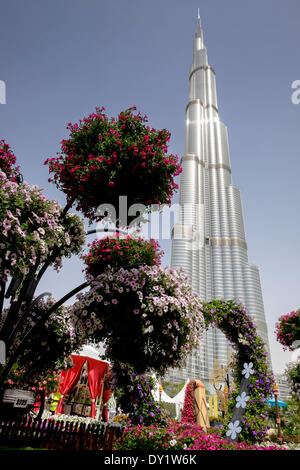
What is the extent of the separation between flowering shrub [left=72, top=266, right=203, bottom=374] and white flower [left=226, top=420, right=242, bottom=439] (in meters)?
2.97

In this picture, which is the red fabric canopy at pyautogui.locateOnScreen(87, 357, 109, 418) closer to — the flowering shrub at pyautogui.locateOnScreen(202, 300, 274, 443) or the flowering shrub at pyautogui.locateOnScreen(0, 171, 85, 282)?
the flowering shrub at pyautogui.locateOnScreen(202, 300, 274, 443)

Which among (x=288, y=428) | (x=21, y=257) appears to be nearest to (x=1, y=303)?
(x=21, y=257)

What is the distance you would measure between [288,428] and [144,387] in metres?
15.0

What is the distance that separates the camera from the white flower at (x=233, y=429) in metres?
6.32

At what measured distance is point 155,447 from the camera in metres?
5.17

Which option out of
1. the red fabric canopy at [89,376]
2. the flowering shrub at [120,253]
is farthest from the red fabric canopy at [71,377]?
the flowering shrub at [120,253]

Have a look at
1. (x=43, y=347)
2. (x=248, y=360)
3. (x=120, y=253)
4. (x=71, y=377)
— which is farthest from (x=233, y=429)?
(x=71, y=377)

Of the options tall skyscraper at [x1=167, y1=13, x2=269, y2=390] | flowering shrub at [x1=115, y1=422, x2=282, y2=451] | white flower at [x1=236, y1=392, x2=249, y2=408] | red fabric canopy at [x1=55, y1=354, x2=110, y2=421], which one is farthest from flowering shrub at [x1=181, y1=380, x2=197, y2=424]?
tall skyscraper at [x1=167, y1=13, x2=269, y2=390]

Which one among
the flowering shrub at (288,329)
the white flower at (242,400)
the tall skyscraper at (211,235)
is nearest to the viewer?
the white flower at (242,400)

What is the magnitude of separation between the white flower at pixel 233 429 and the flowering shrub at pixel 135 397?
5.28 feet

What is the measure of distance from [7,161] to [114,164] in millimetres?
2287

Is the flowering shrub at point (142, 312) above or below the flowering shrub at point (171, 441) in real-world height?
above

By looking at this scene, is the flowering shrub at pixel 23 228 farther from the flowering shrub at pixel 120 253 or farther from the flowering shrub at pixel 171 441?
the flowering shrub at pixel 171 441
